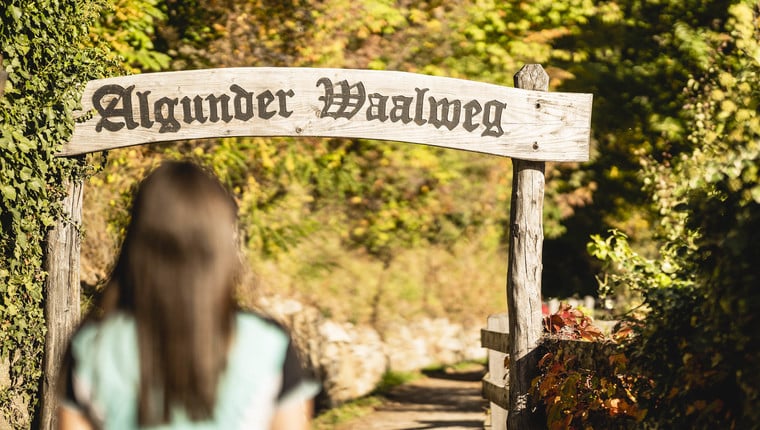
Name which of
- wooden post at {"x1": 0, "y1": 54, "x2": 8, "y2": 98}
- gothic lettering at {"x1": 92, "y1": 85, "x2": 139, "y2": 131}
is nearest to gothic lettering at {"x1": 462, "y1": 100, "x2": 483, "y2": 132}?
gothic lettering at {"x1": 92, "y1": 85, "x2": 139, "y2": 131}

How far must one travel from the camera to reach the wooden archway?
20.8ft

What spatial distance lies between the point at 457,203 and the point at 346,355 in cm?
369

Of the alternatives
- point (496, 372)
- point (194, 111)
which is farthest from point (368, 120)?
point (496, 372)

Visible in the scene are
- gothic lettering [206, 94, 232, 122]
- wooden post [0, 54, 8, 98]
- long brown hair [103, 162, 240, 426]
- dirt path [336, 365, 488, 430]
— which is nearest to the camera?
long brown hair [103, 162, 240, 426]

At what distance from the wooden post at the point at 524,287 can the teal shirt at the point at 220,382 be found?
4356 mm

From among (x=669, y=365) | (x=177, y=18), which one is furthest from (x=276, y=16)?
(x=669, y=365)

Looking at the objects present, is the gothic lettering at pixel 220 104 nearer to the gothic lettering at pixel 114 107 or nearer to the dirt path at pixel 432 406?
the gothic lettering at pixel 114 107

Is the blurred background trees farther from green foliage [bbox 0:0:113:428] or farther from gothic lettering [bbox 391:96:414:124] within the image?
gothic lettering [bbox 391:96:414:124]

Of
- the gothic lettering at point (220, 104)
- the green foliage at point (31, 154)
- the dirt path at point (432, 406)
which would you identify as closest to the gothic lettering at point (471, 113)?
the gothic lettering at point (220, 104)

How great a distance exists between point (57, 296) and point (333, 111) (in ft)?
7.49

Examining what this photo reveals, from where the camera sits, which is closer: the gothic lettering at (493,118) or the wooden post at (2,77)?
the wooden post at (2,77)

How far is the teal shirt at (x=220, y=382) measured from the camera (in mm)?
2068

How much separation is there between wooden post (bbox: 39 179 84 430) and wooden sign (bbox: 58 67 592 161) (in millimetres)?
546

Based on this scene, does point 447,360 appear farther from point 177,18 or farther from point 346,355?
point 177,18
